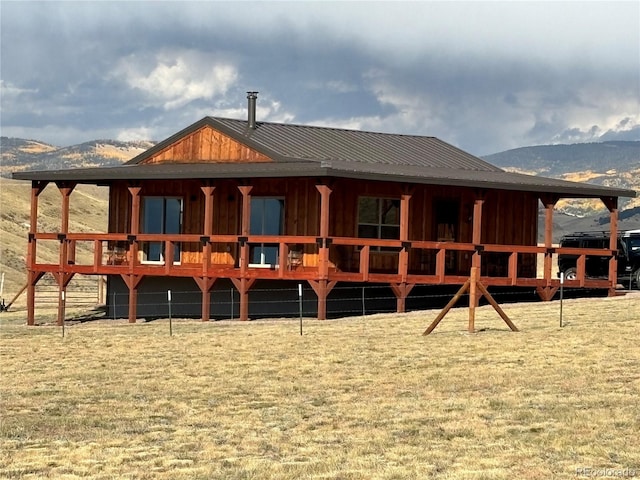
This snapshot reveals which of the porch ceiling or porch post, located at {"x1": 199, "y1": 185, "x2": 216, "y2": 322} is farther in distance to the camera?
porch post, located at {"x1": 199, "y1": 185, "x2": 216, "y2": 322}

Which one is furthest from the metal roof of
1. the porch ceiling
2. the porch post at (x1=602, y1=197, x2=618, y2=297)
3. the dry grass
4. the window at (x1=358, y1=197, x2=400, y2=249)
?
the dry grass

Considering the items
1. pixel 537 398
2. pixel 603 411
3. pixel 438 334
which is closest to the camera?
pixel 603 411

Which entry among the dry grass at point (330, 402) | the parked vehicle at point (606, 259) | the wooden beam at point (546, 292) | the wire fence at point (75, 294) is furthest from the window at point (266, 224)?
the parked vehicle at point (606, 259)

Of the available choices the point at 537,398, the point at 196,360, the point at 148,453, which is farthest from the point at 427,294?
the point at 148,453

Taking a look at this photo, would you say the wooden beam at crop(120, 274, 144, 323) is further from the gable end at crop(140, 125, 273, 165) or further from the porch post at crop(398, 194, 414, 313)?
the porch post at crop(398, 194, 414, 313)

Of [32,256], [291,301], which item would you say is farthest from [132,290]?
[291,301]

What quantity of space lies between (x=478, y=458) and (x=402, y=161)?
853 inches

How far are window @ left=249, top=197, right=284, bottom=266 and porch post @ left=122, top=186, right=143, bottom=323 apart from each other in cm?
299

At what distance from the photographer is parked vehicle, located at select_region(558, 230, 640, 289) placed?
33.5 meters

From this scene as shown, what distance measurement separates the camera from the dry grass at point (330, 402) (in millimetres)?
11773

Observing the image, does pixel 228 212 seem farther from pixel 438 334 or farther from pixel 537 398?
pixel 537 398

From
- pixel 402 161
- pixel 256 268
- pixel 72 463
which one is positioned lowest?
pixel 72 463

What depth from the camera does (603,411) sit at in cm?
1402

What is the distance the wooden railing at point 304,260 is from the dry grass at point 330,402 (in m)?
3.04
